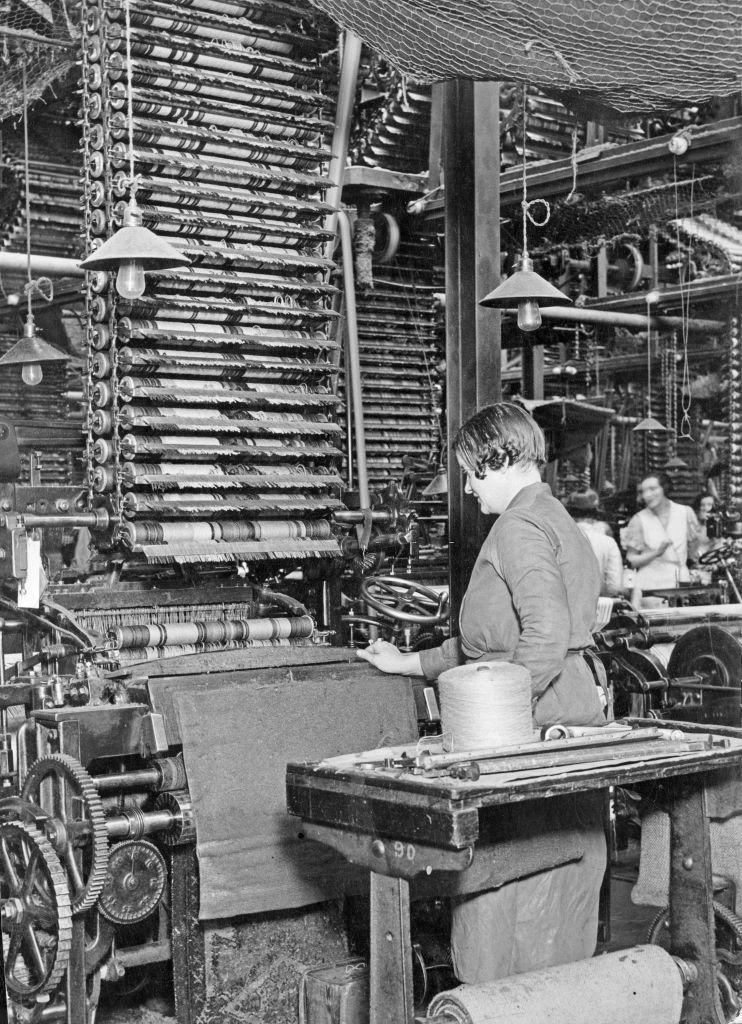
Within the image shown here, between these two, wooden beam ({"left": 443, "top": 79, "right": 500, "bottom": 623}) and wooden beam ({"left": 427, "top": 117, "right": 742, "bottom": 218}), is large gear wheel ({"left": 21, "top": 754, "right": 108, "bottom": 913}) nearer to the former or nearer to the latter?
wooden beam ({"left": 443, "top": 79, "right": 500, "bottom": 623})

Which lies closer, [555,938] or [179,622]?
[555,938]

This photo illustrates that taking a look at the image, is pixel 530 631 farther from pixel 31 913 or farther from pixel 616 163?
pixel 616 163

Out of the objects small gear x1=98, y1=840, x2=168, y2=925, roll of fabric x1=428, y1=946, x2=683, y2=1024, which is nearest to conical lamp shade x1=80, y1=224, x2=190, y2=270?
small gear x1=98, y1=840, x2=168, y2=925

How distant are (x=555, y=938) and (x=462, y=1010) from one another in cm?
49

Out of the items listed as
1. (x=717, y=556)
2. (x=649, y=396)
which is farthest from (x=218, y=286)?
(x=649, y=396)

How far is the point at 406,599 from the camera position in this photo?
4398 millimetres

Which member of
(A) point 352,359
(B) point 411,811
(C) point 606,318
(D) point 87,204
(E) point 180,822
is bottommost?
(E) point 180,822

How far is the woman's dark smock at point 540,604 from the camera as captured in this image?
3.00 metres

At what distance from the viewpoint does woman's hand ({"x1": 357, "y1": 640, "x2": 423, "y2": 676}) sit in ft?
12.0

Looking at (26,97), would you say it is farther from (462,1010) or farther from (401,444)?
(462,1010)

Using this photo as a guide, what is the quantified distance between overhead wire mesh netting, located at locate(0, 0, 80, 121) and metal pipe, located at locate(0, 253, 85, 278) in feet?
3.01

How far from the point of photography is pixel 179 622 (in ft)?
13.2

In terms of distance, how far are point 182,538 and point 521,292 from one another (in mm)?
1430

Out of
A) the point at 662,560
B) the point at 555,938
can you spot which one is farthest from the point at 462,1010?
the point at 662,560
